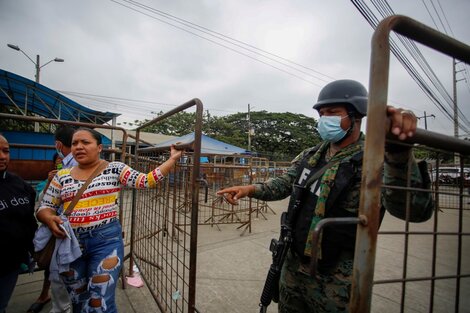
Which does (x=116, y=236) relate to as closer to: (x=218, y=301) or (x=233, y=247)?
(x=218, y=301)

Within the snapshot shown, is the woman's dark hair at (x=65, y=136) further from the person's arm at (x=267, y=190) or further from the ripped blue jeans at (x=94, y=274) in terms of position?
the person's arm at (x=267, y=190)

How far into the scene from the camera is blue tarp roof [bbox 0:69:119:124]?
29.8 ft

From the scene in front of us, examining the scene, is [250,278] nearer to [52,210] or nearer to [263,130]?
[52,210]

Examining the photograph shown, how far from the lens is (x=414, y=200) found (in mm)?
992

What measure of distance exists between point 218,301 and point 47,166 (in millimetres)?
2802

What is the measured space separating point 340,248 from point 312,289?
0.33 metres

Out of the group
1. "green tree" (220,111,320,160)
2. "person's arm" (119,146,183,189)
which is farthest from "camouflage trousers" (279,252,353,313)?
"green tree" (220,111,320,160)

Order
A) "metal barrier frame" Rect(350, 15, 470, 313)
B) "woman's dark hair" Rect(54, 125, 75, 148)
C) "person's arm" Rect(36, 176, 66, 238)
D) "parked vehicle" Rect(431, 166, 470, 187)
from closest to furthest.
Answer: "metal barrier frame" Rect(350, 15, 470, 313), "parked vehicle" Rect(431, 166, 470, 187), "person's arm" Rect(36, 176, 66, 238), "woman's dark hair" Rect(54, 125, 75, 148)

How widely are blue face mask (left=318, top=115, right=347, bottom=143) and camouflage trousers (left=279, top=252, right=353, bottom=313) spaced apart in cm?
76

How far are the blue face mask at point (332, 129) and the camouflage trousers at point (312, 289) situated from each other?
2.50 ft

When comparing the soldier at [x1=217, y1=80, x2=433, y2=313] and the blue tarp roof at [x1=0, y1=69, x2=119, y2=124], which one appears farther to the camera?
the blue tarp roof at [x1=0, y1=69, x2=119, y2=124]

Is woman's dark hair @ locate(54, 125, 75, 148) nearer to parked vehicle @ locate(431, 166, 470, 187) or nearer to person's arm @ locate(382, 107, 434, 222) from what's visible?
person's arm @ locate(382, 107, 434, 222)

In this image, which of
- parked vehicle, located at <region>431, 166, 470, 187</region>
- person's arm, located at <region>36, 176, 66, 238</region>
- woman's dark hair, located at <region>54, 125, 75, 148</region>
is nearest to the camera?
parked vehicle, located at <region>431, 166, 470, 187</region>

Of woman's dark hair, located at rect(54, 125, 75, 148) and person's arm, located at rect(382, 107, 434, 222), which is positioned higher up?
woman's dark hair, located at rect(54, 125, 75, 148)
